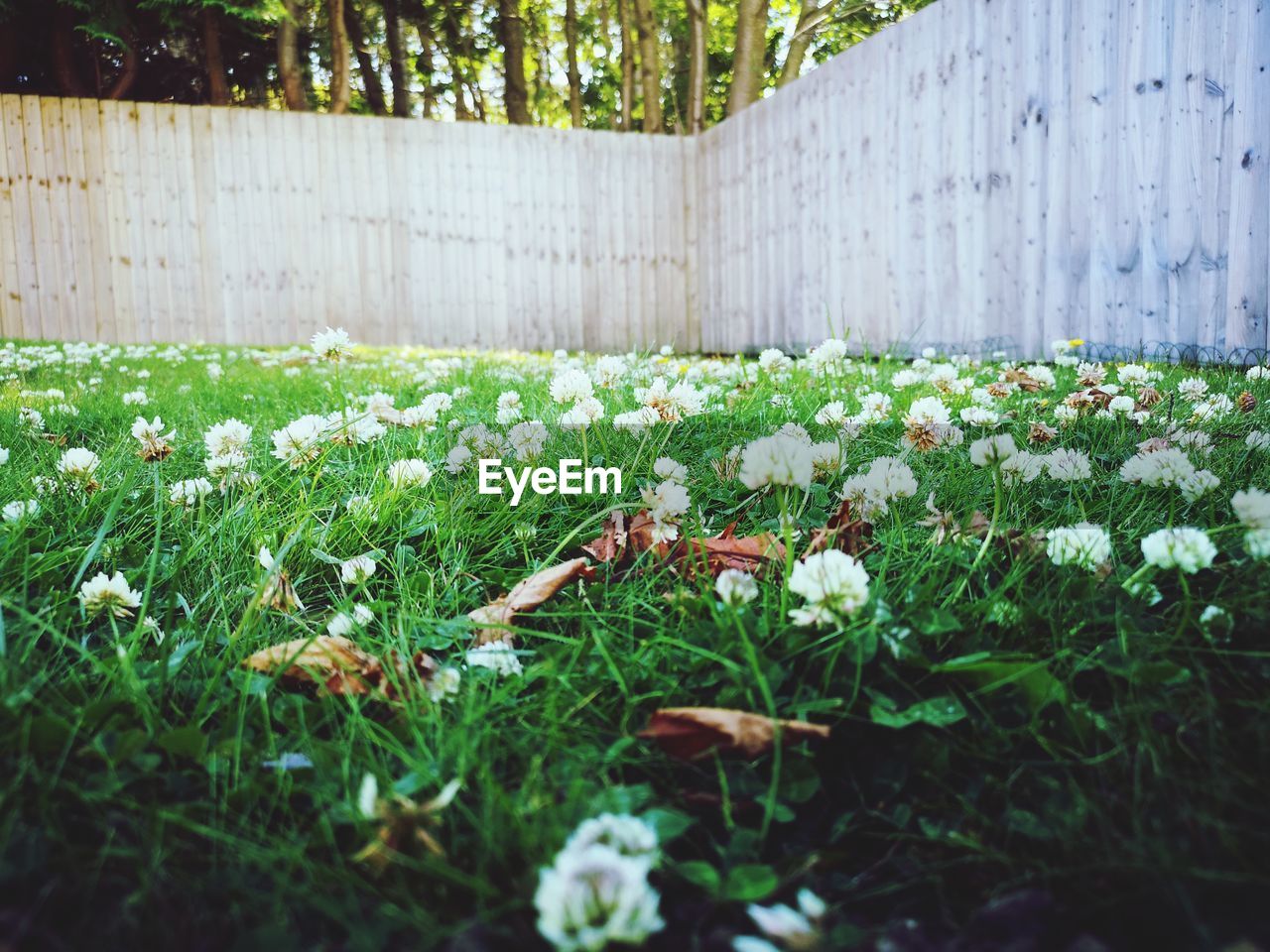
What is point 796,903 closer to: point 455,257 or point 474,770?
point 474,770

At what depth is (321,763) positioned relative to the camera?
0.70m

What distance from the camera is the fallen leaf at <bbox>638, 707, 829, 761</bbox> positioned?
74 centimetres

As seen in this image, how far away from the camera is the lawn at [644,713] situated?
0.57 m

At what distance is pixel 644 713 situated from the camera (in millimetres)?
825

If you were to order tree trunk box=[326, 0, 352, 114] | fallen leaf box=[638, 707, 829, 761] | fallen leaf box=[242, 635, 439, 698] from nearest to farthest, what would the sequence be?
fallen leaf box=[638, 707, 829, 761], fallen leaf box=[242, 635, 439, 698], tree trunk box=[326, 0, 352, 114]

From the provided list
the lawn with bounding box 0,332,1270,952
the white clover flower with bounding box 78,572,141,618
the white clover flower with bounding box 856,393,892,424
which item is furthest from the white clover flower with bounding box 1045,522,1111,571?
the white clover flower with bounding box 78,572,141,618

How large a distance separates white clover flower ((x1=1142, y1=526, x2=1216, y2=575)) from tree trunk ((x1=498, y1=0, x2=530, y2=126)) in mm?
11069

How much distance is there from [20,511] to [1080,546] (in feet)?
4.78

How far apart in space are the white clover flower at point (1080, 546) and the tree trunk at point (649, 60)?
9786 mm

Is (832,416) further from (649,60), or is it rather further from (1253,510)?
(649,60)

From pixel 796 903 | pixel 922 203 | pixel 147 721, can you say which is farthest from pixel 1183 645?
pixel 922 203

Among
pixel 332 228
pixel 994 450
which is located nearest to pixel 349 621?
pixel 994 450

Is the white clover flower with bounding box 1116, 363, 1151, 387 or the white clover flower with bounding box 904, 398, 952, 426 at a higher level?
the white clover flower with bounding box 1116, 363, 1151, 387

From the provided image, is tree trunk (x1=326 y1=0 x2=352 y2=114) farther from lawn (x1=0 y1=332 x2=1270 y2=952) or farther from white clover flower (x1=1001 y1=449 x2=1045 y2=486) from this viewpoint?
white clover flower (x1=1001 y1=449 x2=1045 y2=486)
